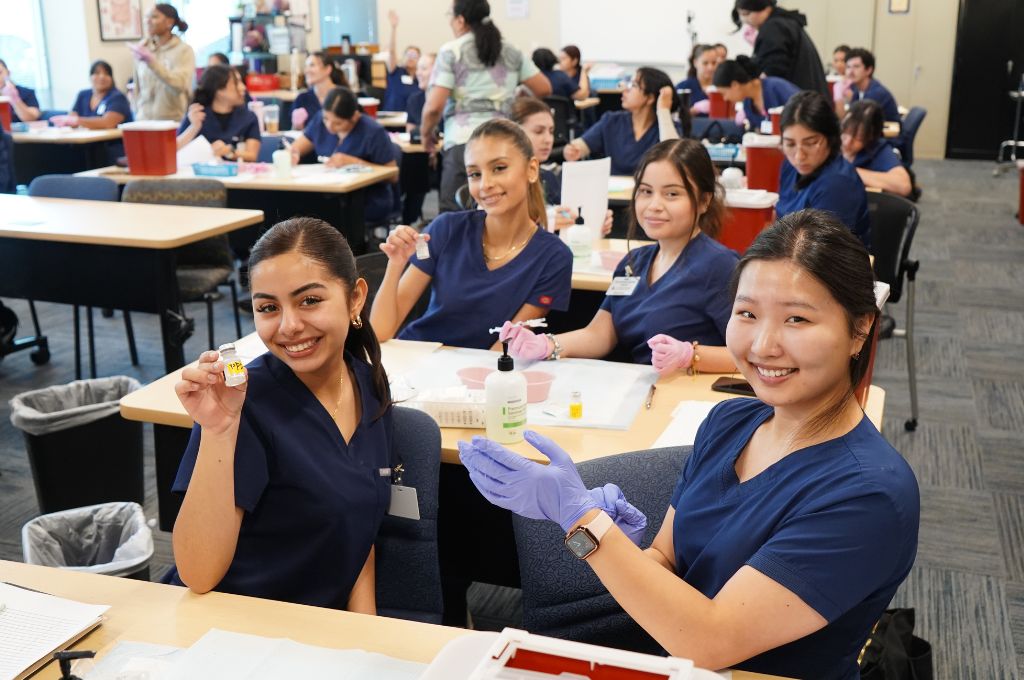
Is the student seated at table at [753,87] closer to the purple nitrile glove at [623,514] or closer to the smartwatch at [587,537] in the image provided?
the purple nitrile glove at [623,514]

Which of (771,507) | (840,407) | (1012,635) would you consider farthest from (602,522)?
(1012,635)

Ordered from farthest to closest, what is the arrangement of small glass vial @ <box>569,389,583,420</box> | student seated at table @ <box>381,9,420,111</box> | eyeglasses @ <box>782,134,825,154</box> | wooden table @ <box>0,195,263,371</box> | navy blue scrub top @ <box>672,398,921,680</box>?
1. student seated at table @ <box>381,9,420,111</box>
2. eyeglasses @ <box>782,134,825,154</box>
3. wooden table @ <box>0,195,263,371</box>
4. small glass vial @ <box>569,389,583,420</box>
5. navy blue scrub top @ <box>672,398,921,680</box>

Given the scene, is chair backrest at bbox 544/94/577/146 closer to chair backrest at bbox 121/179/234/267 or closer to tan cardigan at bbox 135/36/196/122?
tan cardigan at bbox 135/36/196/122

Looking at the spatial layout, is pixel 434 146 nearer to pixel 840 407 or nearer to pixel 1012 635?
pixel 1012 635

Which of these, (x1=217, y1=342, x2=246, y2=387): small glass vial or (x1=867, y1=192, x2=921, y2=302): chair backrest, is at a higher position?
(x1=217, y1=342, x2=246, y2=387): small glass vial

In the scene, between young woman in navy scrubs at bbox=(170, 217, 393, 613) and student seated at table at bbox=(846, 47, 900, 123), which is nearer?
young woman in navy scrubs at bbox=(170, 217, 393, 613)

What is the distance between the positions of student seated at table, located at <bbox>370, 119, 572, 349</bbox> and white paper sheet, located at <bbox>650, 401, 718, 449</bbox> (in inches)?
30.4

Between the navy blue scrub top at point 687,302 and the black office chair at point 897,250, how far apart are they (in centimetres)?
152

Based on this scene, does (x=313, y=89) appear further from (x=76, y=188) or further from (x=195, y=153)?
(x=76, y=188)

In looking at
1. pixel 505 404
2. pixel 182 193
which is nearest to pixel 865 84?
pixel 182 193

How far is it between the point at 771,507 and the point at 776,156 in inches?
136

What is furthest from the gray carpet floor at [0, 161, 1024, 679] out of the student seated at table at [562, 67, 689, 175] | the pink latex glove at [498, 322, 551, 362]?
the student seated at table at [562, 67, 689, 175]

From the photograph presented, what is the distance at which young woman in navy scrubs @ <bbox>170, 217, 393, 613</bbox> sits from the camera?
1522 millimetres

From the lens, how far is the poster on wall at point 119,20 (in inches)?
373
